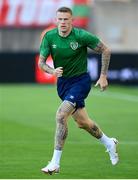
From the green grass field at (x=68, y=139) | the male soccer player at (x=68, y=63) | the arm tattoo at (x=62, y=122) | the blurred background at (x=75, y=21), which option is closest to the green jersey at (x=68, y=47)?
the male soccer player at (x=68, y=63)

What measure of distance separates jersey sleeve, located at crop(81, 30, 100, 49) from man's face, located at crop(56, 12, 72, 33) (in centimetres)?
28

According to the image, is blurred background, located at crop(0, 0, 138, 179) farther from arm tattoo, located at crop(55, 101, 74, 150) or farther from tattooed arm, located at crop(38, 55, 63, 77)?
tattooed arm, located at crop(38, 55, 63, 77)

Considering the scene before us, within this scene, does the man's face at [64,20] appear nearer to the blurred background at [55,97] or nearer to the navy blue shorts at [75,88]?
the navy blue shorts at [75,88]

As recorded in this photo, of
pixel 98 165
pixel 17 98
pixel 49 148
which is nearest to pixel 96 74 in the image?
pixel 17 98

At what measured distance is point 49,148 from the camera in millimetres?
15156

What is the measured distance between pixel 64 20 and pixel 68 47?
0.41 metres

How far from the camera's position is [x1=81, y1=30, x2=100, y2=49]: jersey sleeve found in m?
12.3

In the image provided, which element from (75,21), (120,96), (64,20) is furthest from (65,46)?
(75,21)

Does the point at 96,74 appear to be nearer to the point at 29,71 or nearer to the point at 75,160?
the point at 29,71

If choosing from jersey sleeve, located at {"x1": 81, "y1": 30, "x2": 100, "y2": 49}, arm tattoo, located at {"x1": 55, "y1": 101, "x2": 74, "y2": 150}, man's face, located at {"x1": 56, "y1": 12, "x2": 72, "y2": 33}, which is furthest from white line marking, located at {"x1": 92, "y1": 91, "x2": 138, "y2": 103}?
man's face, located at {"x1": 56, "y1": 12, "x2": 72, "y2": 33}

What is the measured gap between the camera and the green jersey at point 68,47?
12.3 metres

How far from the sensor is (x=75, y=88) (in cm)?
1240

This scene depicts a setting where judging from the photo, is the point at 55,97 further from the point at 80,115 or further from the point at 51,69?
the point at 51,69

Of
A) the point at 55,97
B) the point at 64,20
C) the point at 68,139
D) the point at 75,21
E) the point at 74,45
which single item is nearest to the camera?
the point at 64,20
